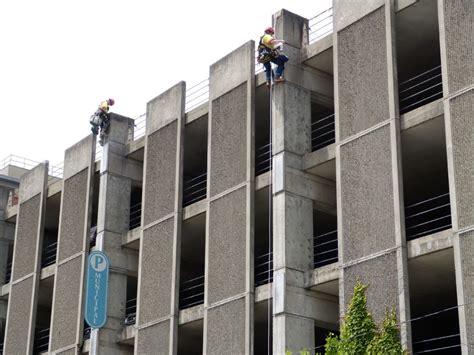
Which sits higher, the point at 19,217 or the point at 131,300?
the point at 19,217

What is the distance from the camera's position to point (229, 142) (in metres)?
39.1

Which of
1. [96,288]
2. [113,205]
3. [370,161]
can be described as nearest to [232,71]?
[370,161]

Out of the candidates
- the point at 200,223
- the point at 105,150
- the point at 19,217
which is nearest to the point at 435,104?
the point at 200,223

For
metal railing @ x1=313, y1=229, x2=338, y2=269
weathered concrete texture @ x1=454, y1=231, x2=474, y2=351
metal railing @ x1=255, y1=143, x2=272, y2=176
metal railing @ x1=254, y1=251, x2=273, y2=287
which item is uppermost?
metal railing @ x1=255, y1=143, x2=272, y2=176

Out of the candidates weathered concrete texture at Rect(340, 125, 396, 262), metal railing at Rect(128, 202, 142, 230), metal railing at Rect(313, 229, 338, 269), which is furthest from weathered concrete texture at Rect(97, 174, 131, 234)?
weathered concrete texture at Rect(340, 125, 396, 262)

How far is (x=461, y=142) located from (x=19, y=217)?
25.3m

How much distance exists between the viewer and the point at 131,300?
46781mm

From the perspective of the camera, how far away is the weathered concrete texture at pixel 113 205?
146 feet

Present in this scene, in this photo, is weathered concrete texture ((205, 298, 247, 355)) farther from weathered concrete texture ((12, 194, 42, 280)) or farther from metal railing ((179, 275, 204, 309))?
weathered concrete texture ((12, 194, 42, 280))

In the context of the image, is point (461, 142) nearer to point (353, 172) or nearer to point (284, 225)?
point (353, 172)

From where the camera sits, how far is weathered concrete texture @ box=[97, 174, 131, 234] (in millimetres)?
44500

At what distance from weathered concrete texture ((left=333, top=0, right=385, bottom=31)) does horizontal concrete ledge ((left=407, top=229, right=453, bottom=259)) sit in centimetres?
768

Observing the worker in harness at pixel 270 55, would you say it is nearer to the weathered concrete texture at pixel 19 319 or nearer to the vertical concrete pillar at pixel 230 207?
the vertical concrete pillar at pixel 230 207

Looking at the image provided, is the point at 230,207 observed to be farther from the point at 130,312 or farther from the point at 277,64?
the point at 130,312
